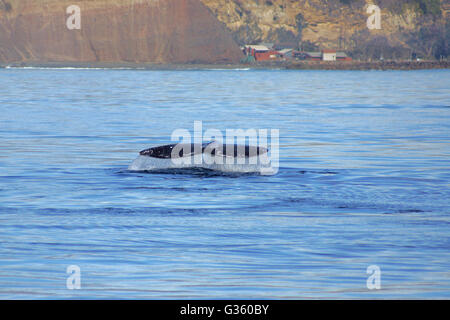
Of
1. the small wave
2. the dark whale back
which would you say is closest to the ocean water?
the small wave

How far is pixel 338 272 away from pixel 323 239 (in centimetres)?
244

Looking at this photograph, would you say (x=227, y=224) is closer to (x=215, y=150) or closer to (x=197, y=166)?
(x=215, y=150)

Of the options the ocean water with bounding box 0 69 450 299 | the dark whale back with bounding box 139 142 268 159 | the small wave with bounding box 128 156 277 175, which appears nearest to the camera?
the ocean water with bounding box 0 69 450 299

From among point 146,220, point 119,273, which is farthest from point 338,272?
point 146,220

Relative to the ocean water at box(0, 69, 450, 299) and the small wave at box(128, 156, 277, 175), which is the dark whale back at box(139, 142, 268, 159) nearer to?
the small wave at box(128, 156, 277, 175)

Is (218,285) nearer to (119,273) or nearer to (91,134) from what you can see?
(119,273)

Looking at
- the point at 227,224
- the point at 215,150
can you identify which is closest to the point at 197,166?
the point at 215,150

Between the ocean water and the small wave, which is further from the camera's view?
the small wave

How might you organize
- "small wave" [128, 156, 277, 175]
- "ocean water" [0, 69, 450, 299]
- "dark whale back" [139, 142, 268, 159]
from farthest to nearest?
1. "small wave" [128, 156, 277, 175]
2. "dark whale back" [139, 142, 268, 159]
3. "ocean water" [0, 69, 450, 299]

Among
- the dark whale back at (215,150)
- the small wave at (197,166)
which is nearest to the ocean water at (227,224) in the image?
the small wave at (197,166)

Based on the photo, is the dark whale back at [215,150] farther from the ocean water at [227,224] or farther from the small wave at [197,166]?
the ocean water at [227,224]

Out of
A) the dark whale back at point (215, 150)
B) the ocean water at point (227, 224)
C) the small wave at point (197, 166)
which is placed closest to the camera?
the ocean water at point (227, 224)

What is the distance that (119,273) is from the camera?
43.4ft
